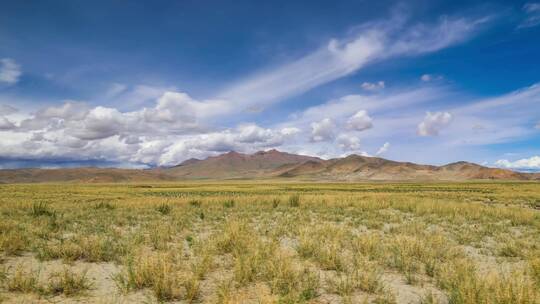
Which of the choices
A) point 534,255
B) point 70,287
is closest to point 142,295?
point 70,287

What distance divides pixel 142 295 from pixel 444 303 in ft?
17.2

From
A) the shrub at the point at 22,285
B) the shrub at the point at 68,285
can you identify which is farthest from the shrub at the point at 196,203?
the shrub at the point at 22,285

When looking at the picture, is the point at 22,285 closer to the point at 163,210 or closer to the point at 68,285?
the point at 68,285

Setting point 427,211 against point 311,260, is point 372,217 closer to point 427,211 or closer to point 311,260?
point 427,211

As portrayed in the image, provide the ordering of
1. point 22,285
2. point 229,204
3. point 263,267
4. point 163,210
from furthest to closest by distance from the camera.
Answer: point 229,204 → point 163,210 → point 263,267 → point 22,285

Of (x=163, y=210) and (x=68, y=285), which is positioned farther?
(x=163, y=210)

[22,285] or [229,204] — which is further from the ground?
[22,285]

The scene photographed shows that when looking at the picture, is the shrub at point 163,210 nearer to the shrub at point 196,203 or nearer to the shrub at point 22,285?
the shrub at point 196,203

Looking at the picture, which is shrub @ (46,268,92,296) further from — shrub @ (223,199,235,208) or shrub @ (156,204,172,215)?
shrub @ (223,199,235,208)

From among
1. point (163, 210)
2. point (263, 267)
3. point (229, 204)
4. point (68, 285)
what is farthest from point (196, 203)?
point (68, 285)

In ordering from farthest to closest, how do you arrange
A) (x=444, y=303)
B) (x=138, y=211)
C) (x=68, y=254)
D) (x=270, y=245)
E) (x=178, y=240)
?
(x=138, y=211), (x=178, y=240), (x=270, y=245), (x=68, y=254), (x=444, y=303)

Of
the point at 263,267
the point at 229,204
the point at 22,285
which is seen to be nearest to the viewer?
the point at 22,285

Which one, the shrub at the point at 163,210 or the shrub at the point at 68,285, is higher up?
the shrub at the point at 68,285

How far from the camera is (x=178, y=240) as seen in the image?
1027cm
